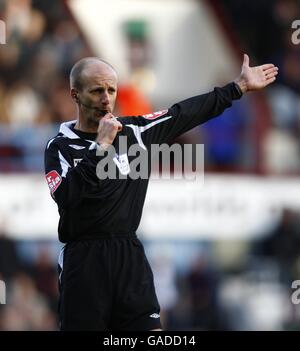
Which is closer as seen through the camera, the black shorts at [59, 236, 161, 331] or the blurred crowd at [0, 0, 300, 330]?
the black shorts at [59, 236, 161, 331]

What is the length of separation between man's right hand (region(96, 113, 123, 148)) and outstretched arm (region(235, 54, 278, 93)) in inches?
38.6

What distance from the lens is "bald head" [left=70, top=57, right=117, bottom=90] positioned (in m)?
7.20

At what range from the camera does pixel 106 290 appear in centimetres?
708

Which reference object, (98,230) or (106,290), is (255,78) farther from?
(106,290)

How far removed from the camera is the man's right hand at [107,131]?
684 cm

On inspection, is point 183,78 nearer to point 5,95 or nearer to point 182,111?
point 5,95

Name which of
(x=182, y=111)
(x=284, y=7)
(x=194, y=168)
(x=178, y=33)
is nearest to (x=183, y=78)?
(x=178, y=33)

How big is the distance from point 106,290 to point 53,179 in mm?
736

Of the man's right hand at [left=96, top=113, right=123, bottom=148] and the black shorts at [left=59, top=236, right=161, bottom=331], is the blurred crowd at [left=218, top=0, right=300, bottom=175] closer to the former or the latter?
the black shorts at [left=59, top=236, right=161, bottom=331]

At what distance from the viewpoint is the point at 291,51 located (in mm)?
17703

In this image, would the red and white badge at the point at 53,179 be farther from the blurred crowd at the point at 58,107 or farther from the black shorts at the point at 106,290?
the blurred crowd at the point at 58,107

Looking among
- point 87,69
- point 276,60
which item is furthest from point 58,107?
point 87,69

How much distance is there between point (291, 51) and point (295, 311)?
15.6 ft

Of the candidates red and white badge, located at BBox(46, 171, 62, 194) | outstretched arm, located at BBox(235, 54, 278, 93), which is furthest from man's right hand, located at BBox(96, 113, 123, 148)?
outstretched arm, located at BBox(235, 54, 278, 93)
